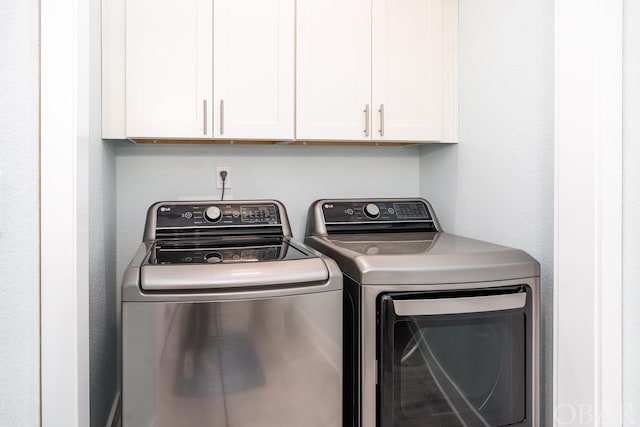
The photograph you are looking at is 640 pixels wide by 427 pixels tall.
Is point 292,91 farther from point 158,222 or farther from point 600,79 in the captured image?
point 600,79

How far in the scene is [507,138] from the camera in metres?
1.70

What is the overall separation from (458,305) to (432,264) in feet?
0.47

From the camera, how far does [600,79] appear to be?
1251mm

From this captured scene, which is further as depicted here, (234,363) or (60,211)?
(234,363)

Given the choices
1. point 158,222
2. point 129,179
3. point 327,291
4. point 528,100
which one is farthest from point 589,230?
point 129,179

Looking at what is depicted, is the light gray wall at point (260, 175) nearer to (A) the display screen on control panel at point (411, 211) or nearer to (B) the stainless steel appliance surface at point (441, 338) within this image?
(A) the display screen on control panel at point (411, 211)

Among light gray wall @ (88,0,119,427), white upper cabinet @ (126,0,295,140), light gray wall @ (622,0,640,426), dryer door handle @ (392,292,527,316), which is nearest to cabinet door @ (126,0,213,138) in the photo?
white upper cabinet @ (126,0,295,140)

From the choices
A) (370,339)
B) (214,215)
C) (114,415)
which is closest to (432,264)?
(370,339)

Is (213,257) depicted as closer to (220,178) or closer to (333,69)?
(220,178)

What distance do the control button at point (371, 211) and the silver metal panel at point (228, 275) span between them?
2.50 feet

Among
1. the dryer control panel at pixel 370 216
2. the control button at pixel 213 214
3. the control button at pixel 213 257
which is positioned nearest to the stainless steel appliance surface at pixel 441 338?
the control button at pixel 213 257

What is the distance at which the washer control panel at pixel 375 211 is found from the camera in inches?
79.4

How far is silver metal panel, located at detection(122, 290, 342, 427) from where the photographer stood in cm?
119

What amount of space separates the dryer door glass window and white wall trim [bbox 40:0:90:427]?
84cm
